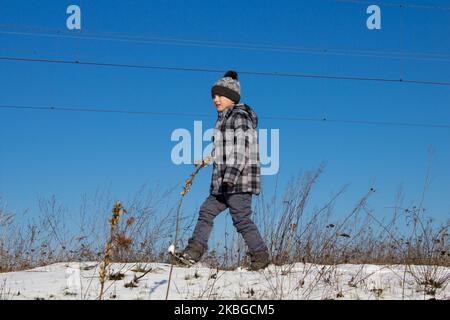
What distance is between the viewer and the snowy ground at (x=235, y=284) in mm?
4160

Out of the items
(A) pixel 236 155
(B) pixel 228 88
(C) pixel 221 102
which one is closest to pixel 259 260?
(A) pixel 236 155

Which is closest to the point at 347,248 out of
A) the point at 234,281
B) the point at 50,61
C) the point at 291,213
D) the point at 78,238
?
the point at 291,213

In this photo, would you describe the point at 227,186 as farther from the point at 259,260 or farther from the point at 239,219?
the point at 259,260

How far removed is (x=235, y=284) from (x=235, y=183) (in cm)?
97

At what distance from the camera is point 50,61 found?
8055mm

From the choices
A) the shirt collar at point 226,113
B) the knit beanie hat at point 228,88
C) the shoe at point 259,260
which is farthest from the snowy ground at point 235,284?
the knit beanie hat at point 228,88

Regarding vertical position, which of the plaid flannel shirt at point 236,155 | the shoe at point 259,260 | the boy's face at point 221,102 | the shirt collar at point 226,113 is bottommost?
the shoe at point 259,260

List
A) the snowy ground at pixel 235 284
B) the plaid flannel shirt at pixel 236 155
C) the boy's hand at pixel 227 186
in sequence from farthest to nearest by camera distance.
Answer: the plaid flannel shirt at pixel 236 155, the boy's hand at pixel 227 186, the snowy ground at pixel 235 284

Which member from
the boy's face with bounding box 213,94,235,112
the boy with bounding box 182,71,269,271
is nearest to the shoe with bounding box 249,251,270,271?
the boy with bounding box 182,71,269,271

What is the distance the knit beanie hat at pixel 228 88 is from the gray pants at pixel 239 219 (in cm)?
98

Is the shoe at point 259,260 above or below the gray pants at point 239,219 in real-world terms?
below

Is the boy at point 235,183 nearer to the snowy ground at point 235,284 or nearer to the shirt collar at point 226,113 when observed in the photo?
the shirt collar at point 226,113
